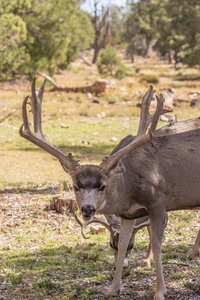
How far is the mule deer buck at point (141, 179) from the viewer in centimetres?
538

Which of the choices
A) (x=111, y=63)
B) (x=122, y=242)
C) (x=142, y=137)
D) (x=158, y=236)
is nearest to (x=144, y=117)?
(x=142, y=137)

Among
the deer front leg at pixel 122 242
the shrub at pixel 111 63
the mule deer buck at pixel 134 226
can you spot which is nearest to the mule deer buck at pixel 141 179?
the deer front leg at pixel 122 242

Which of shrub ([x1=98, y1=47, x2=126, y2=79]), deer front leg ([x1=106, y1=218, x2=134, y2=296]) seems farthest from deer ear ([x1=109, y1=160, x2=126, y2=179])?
shrub ([x1=98, y1=47, x2=126, y2=79])

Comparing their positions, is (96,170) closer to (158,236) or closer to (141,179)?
(141,179)

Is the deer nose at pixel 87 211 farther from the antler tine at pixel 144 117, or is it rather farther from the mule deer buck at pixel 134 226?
the antler tine at pixel 144 117

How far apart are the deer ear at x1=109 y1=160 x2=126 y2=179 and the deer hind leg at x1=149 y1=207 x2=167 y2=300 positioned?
0.62 meters

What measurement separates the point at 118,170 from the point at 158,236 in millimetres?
1001

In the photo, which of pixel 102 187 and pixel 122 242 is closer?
pixel 102 187

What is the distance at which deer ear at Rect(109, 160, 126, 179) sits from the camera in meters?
5.53

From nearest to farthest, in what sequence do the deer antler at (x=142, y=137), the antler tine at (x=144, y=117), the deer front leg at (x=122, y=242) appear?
the deer antler at (x=142, y=137), the antler tine at (x=144, y=117), the deer front leg at (x=122, y=242)

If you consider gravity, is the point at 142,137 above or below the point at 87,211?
above

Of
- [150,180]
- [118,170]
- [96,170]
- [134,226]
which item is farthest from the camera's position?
[134,226]

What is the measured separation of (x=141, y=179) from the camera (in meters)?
5.68

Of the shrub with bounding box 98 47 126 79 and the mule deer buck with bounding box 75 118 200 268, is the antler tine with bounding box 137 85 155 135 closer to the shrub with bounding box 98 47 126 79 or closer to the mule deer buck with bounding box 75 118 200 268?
the mule deer buck with bounding box 75 118 200 268
